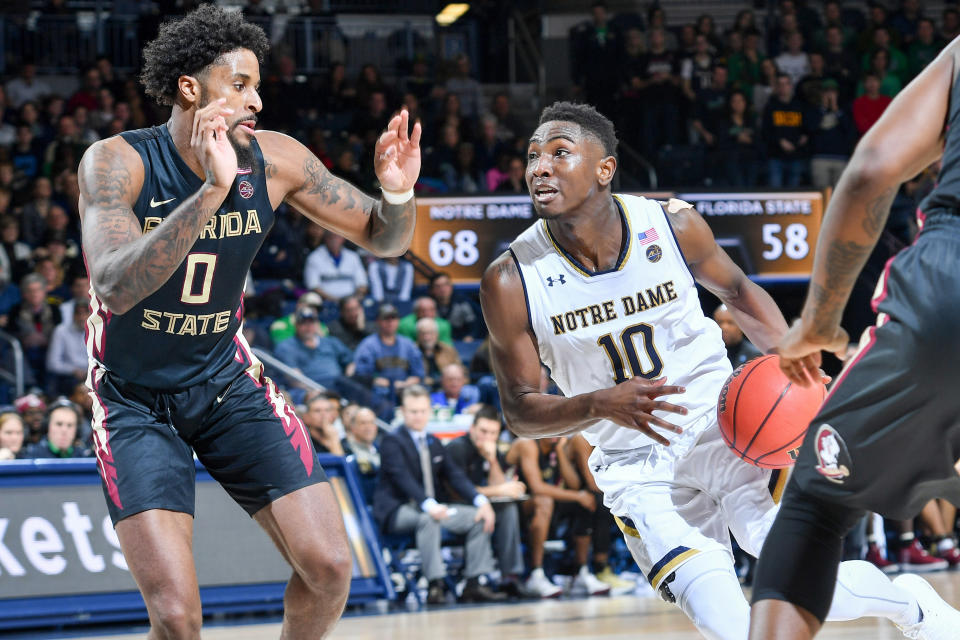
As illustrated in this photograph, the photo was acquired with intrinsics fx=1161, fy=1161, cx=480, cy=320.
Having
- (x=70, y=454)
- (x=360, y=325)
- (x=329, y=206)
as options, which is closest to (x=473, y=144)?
(x=360, y=325)

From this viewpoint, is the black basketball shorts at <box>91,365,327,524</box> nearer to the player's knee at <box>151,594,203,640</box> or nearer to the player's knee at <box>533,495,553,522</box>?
the player's knee at <box>151,594,203,640</box>

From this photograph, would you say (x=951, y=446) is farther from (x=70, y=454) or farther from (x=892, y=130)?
(x=70, y=454)

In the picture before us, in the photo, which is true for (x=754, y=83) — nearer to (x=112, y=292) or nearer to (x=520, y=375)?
(x=520, y=375)

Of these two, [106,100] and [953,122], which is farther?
[106,100]

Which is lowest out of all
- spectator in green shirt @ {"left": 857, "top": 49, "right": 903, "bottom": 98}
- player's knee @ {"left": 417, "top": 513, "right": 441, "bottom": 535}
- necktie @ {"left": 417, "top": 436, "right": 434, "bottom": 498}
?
player's knee @ {"left": 417, "top": 513, "right": 441, "bottom": 535}

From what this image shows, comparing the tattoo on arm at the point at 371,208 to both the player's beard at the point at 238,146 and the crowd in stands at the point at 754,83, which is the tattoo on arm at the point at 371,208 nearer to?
the player's beard at the point at 238,146

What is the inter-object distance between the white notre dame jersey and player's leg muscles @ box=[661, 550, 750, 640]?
44 cm

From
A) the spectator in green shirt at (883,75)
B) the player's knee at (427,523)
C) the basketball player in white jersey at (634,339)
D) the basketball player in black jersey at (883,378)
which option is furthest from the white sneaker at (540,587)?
the spectator in green shirt at (883,75)

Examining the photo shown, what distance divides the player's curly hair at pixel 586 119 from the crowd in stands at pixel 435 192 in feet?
15.4

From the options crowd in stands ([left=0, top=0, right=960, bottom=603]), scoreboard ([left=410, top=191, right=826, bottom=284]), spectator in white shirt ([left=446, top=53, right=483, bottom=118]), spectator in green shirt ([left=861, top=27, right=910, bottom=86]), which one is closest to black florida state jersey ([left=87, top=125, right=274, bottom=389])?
crowd in stands ([left=0, top=0, right=960, bottom=603])

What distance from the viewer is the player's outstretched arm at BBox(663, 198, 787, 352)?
158 inches

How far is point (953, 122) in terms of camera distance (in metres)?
2.52

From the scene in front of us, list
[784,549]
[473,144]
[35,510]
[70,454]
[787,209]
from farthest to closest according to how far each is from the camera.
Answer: [473,144] < [787,209] < [70,454] < [35,510] < [784,549]

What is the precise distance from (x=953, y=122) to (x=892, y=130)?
0.14m
